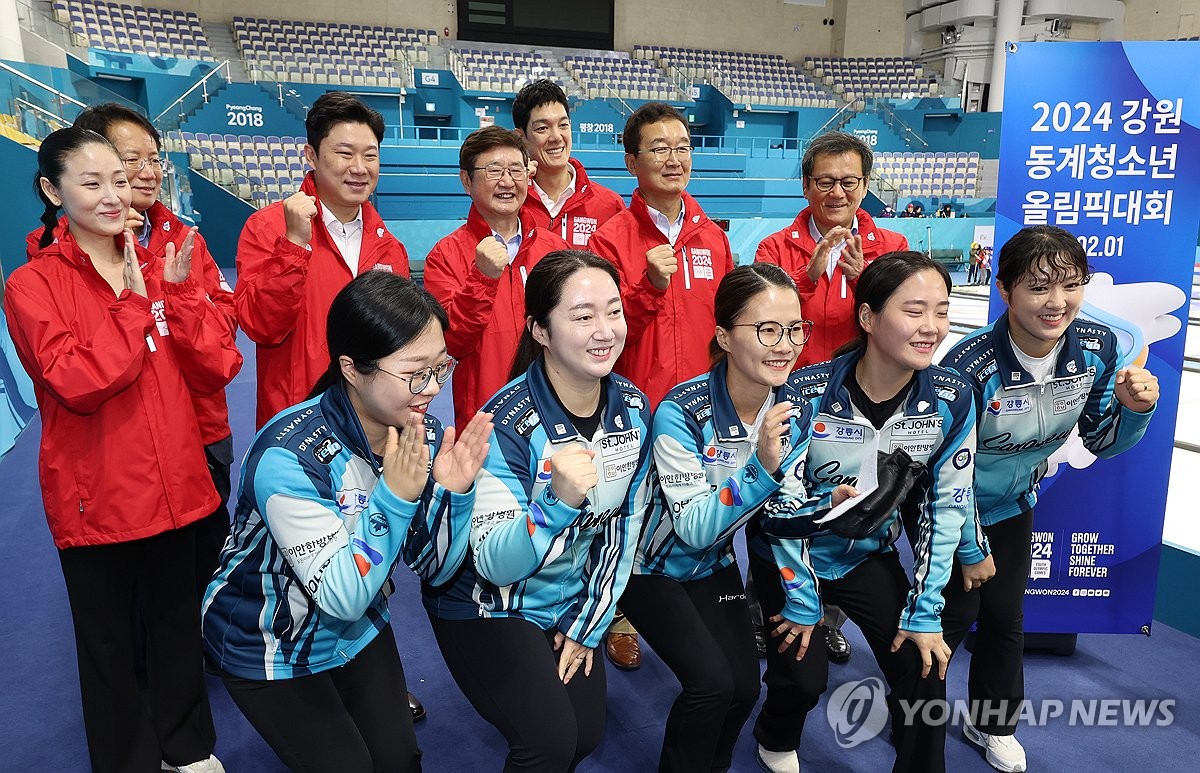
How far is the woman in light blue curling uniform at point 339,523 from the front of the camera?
5.31 ft

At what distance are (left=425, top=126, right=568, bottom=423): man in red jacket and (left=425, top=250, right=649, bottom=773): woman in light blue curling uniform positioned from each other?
0.60 metres

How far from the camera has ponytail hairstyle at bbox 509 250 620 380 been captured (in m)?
1.99

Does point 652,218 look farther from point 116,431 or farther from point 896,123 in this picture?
point 896,123

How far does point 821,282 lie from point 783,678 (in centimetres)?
140

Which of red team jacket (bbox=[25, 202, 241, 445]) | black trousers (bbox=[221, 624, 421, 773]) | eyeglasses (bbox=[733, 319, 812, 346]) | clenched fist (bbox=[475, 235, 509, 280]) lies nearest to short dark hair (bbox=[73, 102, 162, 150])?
red team jacket (bbox=[25, 202, 241, 445])

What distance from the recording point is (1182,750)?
2393 mm

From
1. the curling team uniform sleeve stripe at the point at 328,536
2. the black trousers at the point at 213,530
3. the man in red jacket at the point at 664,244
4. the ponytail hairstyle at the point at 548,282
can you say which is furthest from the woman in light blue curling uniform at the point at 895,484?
the black trousers at the point at 213,530

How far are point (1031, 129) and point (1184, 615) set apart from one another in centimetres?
197

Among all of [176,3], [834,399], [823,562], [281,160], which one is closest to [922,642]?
[823,562]

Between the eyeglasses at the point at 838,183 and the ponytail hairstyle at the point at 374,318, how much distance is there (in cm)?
167

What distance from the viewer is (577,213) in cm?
321

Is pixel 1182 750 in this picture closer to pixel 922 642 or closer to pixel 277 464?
pixel 922 642

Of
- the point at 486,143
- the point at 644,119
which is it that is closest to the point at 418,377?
the point at 486,143

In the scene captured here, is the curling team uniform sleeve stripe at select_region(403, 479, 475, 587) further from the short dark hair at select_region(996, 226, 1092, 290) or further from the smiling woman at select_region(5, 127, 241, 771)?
the short dark hair at select_region(996, 226, 1092, 290)
